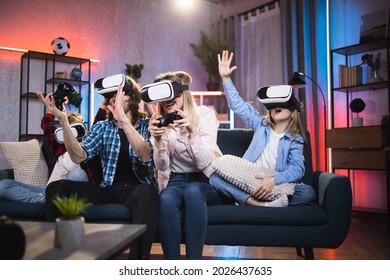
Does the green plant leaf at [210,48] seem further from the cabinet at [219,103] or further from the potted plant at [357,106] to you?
the potted plant at [357,106]

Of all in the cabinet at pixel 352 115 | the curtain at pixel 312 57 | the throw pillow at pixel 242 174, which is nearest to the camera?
the throw pillow at pixel 242 174

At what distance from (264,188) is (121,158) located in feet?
1.80

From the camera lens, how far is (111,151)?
1.49 metres

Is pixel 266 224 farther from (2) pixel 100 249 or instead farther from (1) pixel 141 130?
(2) pixel 100 249

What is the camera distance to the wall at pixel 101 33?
210 cm

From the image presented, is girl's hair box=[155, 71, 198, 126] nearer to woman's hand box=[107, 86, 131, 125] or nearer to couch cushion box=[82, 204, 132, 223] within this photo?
woman's hand box=[107, 86, 131, 125]

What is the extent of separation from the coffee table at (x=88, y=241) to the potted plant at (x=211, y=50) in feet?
8.31

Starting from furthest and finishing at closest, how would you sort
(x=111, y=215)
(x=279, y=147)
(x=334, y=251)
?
(x=334, y=251) → (x=279, y=147) → (x=111, y=215)

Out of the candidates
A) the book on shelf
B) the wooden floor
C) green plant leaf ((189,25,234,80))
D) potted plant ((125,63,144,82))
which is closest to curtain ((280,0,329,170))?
the book on shelf

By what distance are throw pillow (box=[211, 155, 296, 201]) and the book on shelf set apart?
1.64 meters

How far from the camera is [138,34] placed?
277 centimetres

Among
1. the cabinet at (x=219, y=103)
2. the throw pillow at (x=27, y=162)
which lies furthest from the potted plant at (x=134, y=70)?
the throw pillow at (x=27, y=162)

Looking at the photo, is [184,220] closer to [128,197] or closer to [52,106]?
[128,197]

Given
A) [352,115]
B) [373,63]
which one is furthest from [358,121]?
[373,63]
